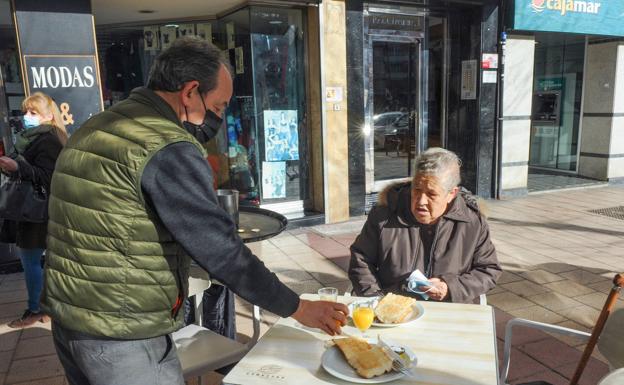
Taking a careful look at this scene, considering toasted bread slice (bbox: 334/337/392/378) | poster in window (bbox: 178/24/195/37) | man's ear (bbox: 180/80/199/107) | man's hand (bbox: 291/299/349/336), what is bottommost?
toasted bread slice (bbox: 334/337/392/378)

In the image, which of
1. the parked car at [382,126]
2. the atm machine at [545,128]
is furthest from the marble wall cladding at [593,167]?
the parked car at [382,126]

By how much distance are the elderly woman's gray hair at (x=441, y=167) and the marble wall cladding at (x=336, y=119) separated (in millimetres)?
3710

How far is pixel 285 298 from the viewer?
1.58 meters

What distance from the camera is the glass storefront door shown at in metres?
6.81

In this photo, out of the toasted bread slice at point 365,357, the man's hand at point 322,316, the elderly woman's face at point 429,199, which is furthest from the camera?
the elderly woman's face at point 429,199

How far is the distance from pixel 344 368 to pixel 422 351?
30cm

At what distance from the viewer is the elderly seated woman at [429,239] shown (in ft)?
7.90

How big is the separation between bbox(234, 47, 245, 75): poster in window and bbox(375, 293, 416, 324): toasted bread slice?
4942mm

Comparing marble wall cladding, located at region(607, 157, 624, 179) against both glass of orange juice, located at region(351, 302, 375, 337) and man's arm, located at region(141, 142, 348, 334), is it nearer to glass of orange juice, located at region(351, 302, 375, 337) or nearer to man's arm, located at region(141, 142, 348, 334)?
glass of orange juice, located at region(351, 302, 375, 337)

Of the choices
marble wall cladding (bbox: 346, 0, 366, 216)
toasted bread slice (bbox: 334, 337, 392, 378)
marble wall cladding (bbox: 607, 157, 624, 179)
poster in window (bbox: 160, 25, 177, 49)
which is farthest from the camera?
marble wall cladding (bbox: 607, 157, 624, 179)

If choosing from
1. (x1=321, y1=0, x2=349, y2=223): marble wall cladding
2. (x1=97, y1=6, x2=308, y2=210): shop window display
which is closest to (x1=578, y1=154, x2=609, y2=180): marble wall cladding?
(x1=321, y1=0, x2=349, y2=223): marble wall cladding

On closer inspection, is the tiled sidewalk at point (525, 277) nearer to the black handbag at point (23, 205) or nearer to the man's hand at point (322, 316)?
the black handbag at point (23, 205)

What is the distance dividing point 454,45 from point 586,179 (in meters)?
3.94

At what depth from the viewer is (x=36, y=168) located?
11.1ft
